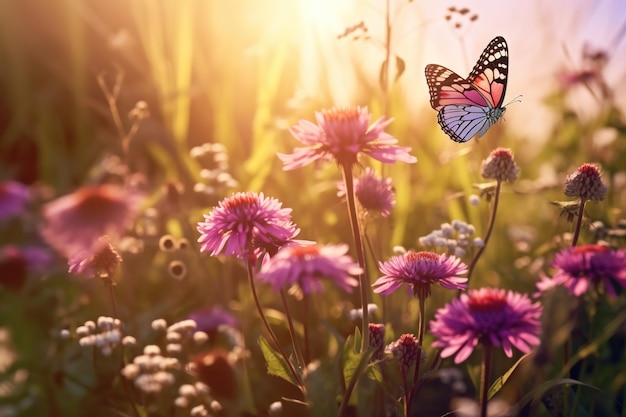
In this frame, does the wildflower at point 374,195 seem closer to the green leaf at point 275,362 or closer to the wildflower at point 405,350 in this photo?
the wildflower at point 405,350

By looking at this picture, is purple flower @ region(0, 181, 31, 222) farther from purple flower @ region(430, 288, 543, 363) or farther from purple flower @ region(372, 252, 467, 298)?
purple flower @ region(430, 288, 543, 363)

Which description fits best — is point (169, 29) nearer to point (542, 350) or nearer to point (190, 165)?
point (190, 165)

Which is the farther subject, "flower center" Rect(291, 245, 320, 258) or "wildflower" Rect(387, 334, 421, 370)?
"wildflower" Rect(387, 334, 421, 370)

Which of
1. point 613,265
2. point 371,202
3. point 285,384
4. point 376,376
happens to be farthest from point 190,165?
point 613,265

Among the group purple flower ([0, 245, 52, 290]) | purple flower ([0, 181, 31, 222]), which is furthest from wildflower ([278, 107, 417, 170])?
purple flower ([0, 181, 31, 222])

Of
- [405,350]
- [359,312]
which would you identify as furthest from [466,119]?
[405,350]

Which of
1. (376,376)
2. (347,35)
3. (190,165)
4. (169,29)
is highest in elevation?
(169,29)

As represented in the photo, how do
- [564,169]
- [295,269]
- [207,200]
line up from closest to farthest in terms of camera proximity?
[295,269] → [207,200] → [564,169]
